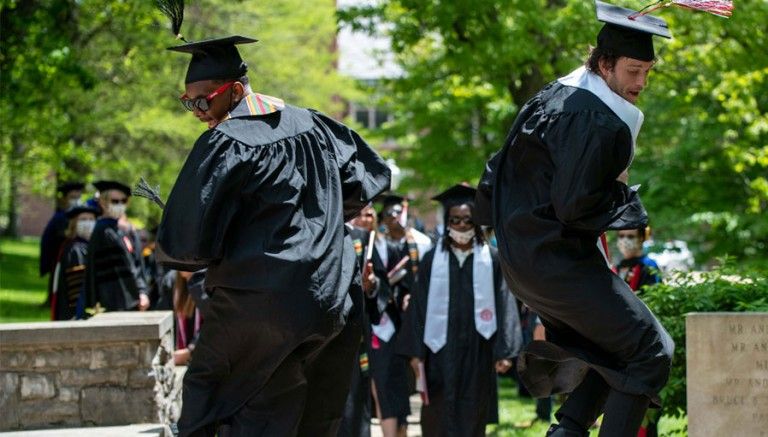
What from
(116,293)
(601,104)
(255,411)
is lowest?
(116,293)

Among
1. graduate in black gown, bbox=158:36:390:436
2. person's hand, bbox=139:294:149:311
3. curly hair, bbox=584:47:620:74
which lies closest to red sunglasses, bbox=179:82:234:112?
graduate in black gown, bbox=158:36:390:436

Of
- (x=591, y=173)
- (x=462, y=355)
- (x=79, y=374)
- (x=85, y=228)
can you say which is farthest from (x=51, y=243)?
(x=591, y=173)

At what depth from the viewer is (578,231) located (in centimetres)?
499

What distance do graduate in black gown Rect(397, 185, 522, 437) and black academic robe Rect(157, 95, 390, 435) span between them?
3528mm

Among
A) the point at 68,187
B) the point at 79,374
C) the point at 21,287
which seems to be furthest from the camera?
the point at 21,287

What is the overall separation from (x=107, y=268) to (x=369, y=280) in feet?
12.7

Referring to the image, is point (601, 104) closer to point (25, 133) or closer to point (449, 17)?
point (449, 17)

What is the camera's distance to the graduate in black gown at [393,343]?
9.96 meters

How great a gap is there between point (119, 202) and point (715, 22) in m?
6.91

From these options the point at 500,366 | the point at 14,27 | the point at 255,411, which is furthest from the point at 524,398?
the point at 255,411

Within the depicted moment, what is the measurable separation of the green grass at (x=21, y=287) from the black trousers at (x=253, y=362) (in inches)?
469

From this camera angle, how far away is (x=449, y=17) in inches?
562

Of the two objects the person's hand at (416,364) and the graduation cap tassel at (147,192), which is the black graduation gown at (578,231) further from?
the person's hand at (416,364)

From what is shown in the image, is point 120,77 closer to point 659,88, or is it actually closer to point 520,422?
point 659,88
